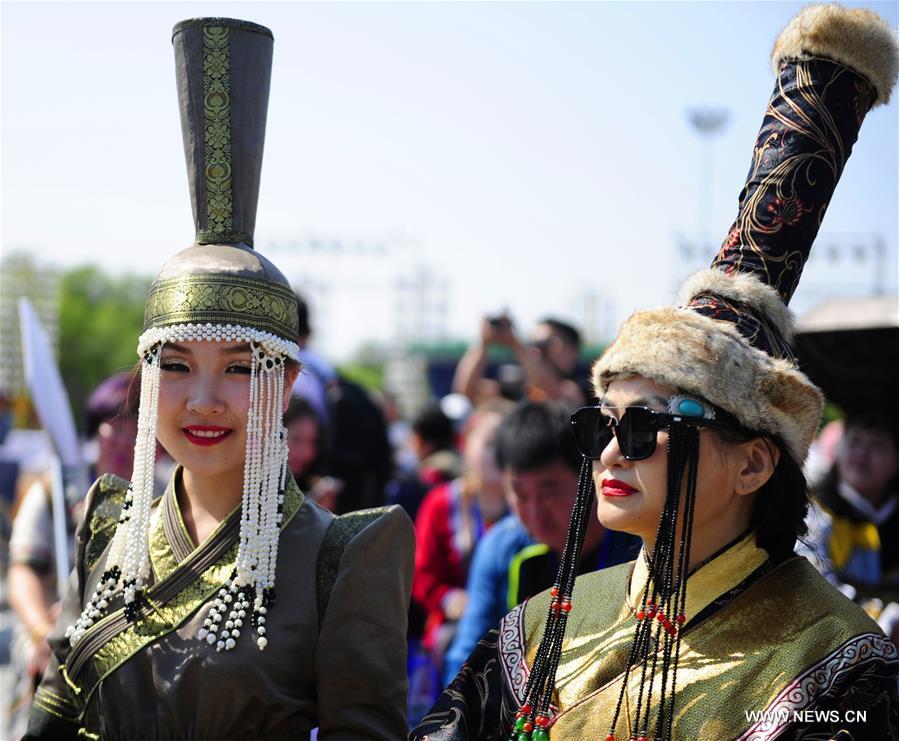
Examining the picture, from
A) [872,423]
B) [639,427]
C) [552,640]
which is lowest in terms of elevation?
[872,423]

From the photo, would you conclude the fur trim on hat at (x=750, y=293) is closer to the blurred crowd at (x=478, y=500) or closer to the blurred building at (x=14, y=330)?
the blurred crowd at (x=478, y=500)

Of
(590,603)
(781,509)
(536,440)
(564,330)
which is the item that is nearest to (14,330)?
(564,330)

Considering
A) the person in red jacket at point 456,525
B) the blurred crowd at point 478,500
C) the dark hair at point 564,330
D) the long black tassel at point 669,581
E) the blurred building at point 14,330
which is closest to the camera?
the long black tassel at point 669,581

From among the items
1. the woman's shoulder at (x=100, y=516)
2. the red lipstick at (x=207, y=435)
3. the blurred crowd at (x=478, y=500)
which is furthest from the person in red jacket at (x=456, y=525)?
the red lipstick at (x=207, y=435)

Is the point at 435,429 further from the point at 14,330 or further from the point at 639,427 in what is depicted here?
the point at 14,330

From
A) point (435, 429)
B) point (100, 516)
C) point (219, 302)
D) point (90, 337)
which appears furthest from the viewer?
point (90, 337)

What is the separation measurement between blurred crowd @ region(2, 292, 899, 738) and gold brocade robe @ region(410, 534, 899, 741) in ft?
1.78

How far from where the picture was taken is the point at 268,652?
7.98 ft

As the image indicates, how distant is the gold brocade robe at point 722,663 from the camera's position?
2188 mm

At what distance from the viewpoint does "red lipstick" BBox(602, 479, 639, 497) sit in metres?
2.40

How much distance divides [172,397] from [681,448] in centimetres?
112

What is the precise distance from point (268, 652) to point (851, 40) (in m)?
1.88

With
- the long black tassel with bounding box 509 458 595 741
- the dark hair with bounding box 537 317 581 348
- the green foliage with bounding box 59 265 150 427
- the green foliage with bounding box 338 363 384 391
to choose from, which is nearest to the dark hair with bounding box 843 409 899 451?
the dark hair with bounding box 537 317 581 348

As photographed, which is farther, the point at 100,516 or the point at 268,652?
→ the point at 100,516
